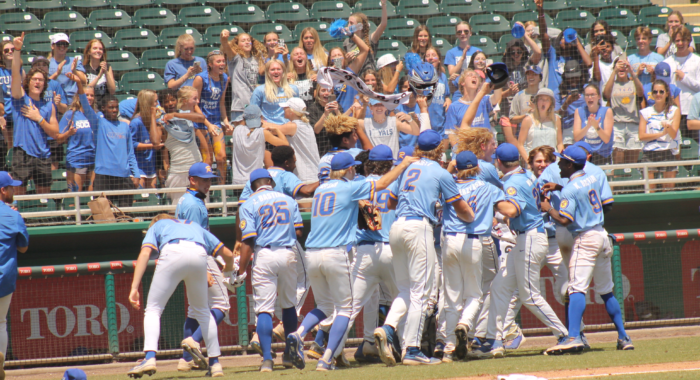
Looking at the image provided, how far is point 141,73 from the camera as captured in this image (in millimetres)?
10820

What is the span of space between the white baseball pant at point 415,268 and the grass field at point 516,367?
32 cm

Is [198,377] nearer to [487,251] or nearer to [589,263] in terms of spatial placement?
[487,251]

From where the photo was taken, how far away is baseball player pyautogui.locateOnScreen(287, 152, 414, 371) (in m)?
5.90

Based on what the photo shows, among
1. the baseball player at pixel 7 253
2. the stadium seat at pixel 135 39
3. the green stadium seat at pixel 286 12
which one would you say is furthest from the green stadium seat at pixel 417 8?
the baseball player at pixel 7 253

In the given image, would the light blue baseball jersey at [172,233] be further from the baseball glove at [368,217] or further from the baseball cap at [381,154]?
the baseball cap at [381,154]

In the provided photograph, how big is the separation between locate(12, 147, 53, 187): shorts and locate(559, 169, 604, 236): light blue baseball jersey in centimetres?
595

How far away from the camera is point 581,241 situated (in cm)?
638

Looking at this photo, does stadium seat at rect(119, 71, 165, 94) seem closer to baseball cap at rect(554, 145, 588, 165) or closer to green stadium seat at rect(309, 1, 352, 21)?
green stadium seat at rect(309, 1, 352, 21)

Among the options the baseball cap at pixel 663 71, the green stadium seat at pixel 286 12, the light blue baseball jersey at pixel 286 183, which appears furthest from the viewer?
the green stadium seat at pixel 286 12

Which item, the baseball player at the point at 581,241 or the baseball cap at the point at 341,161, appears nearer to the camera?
the baseball cap at the point at 341,161

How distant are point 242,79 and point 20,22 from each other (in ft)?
16.6

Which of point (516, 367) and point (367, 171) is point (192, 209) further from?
point (516, 367)

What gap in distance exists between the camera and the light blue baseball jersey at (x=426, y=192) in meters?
5.92

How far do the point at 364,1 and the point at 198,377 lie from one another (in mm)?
8406
